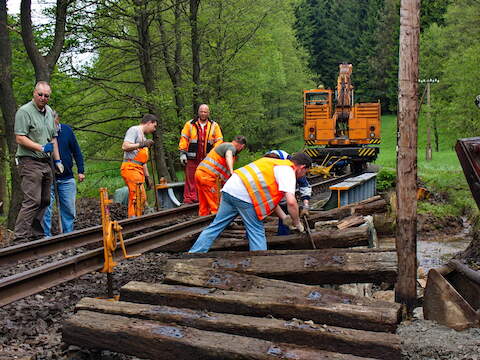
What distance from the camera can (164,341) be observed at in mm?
3686

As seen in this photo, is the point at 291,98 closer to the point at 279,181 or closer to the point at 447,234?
the point at 447,234

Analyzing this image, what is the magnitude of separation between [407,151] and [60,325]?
3.89 m

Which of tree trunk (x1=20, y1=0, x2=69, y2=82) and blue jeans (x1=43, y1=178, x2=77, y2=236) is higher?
tree trunk (x1=20, y1=0, x2=69, y2=82)

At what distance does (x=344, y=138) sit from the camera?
67.1 ft

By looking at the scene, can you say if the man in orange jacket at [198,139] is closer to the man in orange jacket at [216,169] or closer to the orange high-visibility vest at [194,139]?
the orange high-visibility vest at [194,139]

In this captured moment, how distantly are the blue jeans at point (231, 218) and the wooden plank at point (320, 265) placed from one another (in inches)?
19.8

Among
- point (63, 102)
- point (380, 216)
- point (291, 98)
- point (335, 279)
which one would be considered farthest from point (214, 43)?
point (291, 98)

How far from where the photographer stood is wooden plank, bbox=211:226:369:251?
654 cm

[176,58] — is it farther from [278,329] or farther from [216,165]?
[278,329]

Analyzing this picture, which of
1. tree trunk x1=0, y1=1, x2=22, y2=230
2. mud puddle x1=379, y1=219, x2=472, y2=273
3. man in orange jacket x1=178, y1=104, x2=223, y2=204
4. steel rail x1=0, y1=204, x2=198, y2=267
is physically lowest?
mud puddle x1=379, y1=219, x2=472, y2=273

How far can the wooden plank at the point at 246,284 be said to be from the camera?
448 cm

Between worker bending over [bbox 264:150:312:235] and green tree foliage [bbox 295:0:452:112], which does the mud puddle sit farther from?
green tree foliage [bbox 295:0:452:112]

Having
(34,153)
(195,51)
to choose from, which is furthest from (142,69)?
(34,153)

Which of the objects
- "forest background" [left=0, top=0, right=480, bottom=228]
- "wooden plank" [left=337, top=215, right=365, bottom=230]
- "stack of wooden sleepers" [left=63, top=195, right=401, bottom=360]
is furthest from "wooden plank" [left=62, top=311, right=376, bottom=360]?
"forest background" [left=0, top=0, right=480, bottom=228]
